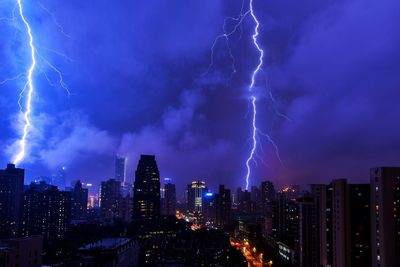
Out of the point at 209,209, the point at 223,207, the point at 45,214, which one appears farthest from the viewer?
the point at 209,209

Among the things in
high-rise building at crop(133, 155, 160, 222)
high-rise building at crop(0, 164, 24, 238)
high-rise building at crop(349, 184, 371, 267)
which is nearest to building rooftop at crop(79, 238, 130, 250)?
high-rise building at crop(349, 184, 371, 267)

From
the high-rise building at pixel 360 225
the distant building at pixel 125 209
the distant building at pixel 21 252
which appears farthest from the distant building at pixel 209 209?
the distant building at pixel 21 252

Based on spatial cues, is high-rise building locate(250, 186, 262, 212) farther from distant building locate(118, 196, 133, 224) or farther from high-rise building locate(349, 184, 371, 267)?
high-rise building locate(349, 184, 371, 267)

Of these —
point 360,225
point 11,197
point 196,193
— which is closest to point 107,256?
point 360,225

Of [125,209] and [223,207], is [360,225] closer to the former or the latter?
[223,207]

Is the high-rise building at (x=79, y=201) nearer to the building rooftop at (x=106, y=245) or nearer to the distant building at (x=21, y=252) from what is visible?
the building rooftop at (x=106, y=245)

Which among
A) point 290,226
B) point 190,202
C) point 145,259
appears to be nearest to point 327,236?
point 145,259

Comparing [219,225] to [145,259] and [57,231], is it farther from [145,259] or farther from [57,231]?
[145,259]
